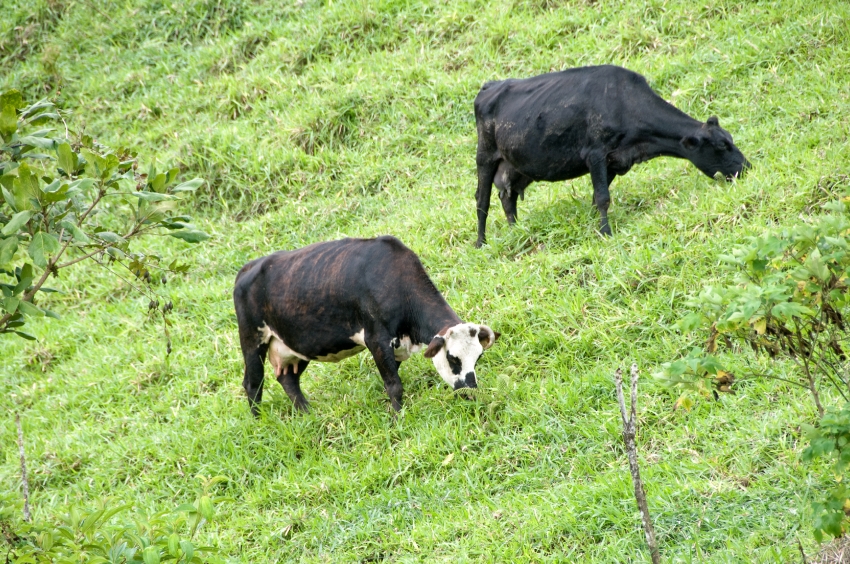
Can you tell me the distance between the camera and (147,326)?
10750mm

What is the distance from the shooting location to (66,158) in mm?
3779

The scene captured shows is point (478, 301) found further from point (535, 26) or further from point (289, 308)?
point (535, 26)

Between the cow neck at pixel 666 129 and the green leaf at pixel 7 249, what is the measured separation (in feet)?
22.0

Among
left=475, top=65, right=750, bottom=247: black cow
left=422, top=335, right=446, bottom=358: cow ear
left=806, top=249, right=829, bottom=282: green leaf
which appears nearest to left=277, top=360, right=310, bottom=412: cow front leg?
left=422, top=335, right=446, bottom=358: cow ear

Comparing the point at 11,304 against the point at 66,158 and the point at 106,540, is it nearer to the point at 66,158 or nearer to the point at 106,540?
the point at 66,158

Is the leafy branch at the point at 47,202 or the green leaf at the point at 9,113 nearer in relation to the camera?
the leafy branch at the point at 47,202

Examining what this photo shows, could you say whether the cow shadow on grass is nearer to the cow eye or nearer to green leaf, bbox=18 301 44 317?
the cow eye

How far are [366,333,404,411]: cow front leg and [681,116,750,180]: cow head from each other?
3.70 meters

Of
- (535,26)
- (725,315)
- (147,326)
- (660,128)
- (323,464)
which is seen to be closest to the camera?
(725,315)

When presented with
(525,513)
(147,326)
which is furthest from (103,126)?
(525,513)

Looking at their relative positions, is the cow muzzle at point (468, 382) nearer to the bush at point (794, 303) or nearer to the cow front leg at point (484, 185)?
the cow front leg at point (484, 185)

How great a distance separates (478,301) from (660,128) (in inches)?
98.1

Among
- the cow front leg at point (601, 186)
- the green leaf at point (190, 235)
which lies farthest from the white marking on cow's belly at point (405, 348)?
the green leaf at point (190, 235)

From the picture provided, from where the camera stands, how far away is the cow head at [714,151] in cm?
895
